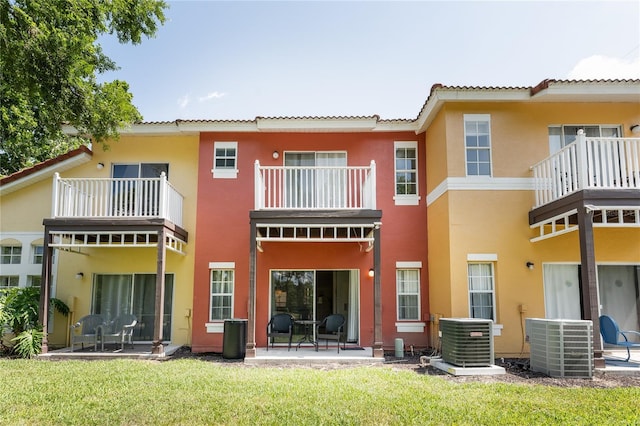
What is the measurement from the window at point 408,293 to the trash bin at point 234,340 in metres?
4.18

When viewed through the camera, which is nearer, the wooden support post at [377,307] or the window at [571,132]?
the wooden support post at [377,307]

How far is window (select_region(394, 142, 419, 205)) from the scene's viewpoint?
12.4 meters

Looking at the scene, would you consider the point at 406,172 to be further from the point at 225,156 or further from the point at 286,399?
the point at 286,399

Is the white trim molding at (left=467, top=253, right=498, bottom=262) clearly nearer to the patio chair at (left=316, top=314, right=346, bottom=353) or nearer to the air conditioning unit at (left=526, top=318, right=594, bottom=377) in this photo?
the air conditioning unit at (left=526, top=318, right=594, bottom=377)

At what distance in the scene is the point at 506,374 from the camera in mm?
8367

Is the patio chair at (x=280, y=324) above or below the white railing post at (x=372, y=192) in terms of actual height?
below

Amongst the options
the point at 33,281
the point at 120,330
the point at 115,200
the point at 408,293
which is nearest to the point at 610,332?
the point at 408,293

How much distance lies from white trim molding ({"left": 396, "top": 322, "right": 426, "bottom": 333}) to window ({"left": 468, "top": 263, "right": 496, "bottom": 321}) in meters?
1.67

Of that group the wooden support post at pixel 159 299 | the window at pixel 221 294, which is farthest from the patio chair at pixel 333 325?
the wooden support post at pixel 159 299

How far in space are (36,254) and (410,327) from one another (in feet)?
34.3

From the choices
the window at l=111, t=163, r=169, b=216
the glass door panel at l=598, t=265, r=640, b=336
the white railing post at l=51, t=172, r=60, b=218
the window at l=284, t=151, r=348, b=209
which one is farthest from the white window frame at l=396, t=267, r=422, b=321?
the white railing post at l=51, t=172, r=60, b=218

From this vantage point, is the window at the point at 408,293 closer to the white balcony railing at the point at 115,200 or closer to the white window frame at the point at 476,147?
the white window frame at the point at 476,147

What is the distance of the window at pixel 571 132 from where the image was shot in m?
11.2

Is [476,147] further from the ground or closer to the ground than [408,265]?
further from the ground
